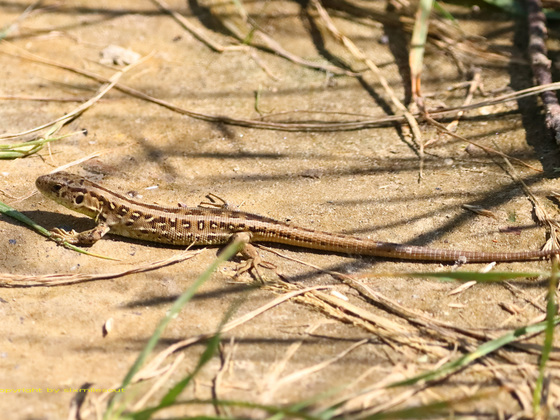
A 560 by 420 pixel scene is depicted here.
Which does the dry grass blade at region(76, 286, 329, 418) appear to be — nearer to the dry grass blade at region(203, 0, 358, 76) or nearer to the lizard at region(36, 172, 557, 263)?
the lizard at region(36, 172, 557, 263)

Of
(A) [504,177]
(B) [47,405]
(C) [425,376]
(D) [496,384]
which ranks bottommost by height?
(B) [47,405]

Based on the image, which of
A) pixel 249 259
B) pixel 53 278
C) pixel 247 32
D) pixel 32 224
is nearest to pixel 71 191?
pixel 32 224

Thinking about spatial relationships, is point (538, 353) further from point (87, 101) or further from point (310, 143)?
point (87, 101)

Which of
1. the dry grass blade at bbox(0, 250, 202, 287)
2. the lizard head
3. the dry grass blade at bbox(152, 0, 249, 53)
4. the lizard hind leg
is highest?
the dry grass blade at bbox(152, 0, 249, 53)

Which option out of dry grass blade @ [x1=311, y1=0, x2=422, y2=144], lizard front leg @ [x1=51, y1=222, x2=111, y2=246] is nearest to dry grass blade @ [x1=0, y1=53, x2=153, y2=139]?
lizard front leg @ [x1=51, y1=222, x2=111, y2=246]

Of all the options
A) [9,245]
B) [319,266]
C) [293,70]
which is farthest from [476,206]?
[9,245]
